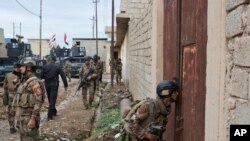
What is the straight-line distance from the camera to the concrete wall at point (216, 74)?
8.65 feet

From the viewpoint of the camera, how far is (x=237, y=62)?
7.80 feet

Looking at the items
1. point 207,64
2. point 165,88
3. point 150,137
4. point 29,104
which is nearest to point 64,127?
point 29,104

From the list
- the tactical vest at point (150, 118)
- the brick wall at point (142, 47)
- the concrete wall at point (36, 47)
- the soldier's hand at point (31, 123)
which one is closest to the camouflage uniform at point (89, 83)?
the brick wall at point (142, 47)

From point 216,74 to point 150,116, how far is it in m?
1.46

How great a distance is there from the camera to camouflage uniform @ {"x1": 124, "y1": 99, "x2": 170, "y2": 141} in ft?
13.4

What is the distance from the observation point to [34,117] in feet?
20.3

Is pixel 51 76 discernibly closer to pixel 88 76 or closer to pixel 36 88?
pixel 88 76

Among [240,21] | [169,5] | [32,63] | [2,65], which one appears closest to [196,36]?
[240,21]

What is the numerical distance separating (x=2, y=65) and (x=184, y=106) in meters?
22.2

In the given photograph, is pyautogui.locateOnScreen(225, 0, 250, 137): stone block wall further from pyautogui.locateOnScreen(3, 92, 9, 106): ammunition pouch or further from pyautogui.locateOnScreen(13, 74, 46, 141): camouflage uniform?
pyautogui.locateOnScreen(3, 92, 9, 106): ammunition pouch

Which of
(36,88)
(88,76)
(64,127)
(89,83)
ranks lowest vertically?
(64,127)

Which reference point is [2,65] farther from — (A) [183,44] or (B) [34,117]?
(A) [183,44]

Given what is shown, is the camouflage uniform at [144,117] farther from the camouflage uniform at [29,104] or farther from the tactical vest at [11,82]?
the tactical vest at [11,82]

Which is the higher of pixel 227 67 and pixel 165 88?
pixel 227 67
